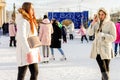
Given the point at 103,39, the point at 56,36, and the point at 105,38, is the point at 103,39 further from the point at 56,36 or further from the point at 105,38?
the point at 56,36

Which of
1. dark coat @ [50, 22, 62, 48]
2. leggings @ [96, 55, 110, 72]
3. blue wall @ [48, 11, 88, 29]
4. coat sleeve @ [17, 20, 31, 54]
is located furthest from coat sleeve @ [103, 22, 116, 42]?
blue wall @ [48, 11, 88, 29]

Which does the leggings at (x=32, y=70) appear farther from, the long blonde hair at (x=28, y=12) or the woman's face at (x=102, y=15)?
the woman's face at (x=102, y=15)

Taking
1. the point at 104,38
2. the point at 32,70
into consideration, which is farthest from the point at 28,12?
the point at 104,38

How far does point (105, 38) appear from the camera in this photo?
25.5 feet

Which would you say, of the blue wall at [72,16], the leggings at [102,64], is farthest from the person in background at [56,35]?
the blue wall at [72,16]

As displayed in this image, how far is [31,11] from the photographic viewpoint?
6691mm

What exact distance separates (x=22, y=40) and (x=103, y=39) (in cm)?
187

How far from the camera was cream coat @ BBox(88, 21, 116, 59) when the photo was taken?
7770 mm

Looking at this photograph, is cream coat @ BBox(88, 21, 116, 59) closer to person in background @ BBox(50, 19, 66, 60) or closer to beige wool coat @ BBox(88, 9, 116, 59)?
beige wool coat @ BBox(88, 9, 116, 59)

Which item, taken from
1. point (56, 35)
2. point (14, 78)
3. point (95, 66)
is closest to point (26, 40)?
point (14, 78)

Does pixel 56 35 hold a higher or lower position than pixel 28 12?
lower

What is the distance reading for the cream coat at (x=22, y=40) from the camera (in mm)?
6527

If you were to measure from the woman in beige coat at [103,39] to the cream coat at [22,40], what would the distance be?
1.54 meters

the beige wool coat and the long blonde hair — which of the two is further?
the beige wool coat
